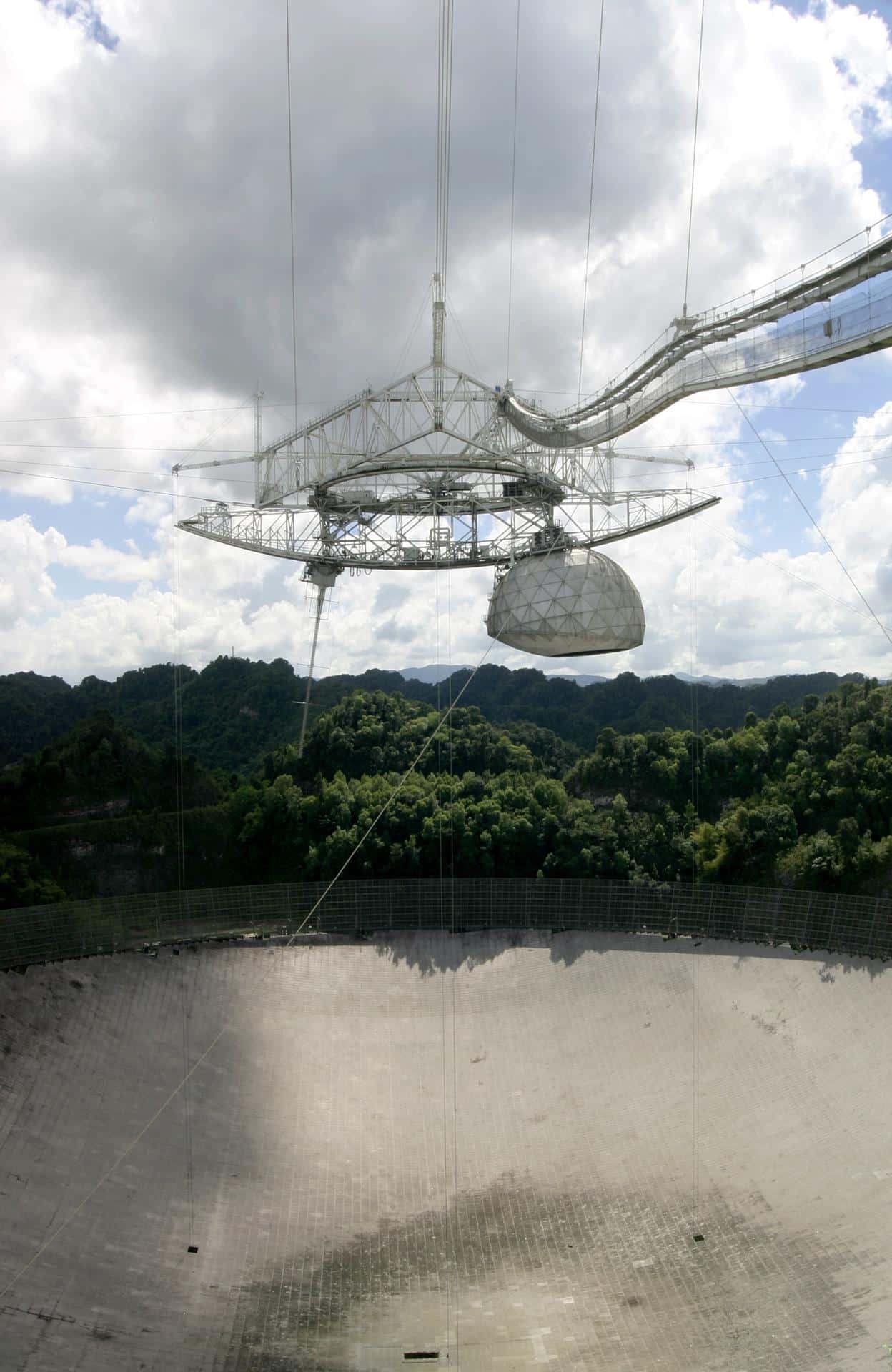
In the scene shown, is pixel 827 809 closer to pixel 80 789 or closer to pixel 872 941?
pixel 872 941

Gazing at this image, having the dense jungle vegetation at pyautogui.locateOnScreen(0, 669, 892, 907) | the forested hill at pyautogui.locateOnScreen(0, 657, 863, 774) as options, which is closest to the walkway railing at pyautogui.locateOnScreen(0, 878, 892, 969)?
the dense jungle vegetation at pyautogui.locateOnScreen(0, 669, 892, 907)

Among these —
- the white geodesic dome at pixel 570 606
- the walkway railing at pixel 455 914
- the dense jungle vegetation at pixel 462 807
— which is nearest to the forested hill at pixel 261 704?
the dense jungle vegetation at pixel 462 807

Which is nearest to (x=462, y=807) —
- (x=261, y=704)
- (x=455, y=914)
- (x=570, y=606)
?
(x=455, y=914)

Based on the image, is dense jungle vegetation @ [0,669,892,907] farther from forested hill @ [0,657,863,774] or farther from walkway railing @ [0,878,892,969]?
forested hill @ [0,657,863,774]

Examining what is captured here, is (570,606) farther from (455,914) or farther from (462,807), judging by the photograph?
(462,807)

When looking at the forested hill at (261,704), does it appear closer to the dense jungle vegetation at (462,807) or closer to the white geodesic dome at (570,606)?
the dense jungle vegetation at (462,807)

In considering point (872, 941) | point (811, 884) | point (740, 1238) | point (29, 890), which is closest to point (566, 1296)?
point (740, 1238)
